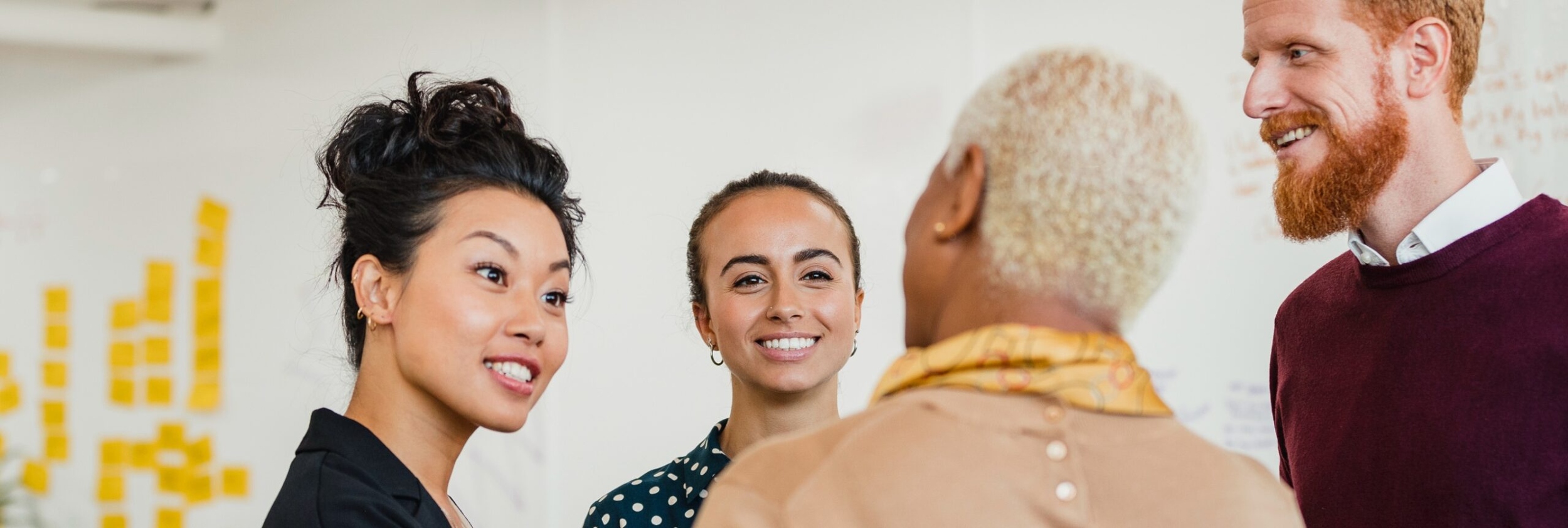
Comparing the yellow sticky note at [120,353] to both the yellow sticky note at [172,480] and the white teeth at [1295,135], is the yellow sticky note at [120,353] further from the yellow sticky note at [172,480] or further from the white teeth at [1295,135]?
the white teeth at [1295,135]

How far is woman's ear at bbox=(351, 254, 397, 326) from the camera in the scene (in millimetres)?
1494

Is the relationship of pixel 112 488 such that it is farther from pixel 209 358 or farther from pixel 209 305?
pixel 209 305

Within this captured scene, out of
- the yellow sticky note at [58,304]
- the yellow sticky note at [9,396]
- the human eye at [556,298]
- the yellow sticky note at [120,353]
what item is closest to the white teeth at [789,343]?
the human eye at [556,298]

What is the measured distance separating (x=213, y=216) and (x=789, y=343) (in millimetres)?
2623

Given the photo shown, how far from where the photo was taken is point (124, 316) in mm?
3848

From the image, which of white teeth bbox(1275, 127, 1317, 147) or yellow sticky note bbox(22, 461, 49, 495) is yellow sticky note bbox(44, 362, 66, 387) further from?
white teeth bbox(1275, 127, 1317, 147)

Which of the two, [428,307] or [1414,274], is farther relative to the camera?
[1414,274]

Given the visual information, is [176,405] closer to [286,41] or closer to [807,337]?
[286,41]

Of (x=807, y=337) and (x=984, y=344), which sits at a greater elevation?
(x=984, y=344)

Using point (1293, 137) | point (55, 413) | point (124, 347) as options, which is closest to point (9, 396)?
point (55, 413)

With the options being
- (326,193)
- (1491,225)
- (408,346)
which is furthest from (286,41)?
(1491,225)

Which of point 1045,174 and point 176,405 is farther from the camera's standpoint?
point 176,405

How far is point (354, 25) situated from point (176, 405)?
1312 mm

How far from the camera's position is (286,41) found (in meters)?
3.79
